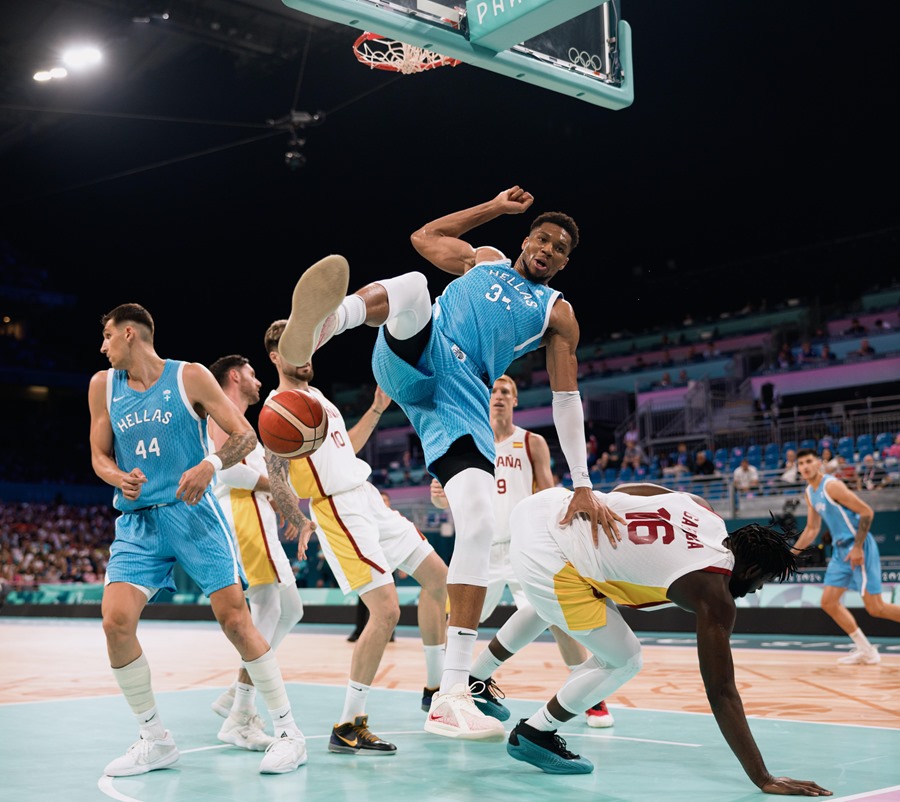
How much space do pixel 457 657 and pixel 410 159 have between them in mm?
14345

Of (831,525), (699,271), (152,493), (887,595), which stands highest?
(699,271)

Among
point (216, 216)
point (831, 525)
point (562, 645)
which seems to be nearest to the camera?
point (562, 645)

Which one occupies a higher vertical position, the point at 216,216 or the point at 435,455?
the point at 216,216

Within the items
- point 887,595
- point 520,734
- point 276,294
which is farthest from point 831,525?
point 276,294

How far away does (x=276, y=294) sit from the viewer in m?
25.2

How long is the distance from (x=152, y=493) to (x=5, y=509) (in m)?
30.7

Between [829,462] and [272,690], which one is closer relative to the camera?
[272,690]

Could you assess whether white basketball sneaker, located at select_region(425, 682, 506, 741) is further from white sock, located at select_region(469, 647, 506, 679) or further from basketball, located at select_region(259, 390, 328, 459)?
white sock, located at select_region(469, 647, 506, 679)

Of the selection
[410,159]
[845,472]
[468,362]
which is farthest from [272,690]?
[845,472]

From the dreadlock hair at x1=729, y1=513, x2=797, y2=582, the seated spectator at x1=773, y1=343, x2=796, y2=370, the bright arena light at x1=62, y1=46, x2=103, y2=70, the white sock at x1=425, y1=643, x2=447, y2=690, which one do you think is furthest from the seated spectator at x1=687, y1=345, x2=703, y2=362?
the dreadlock hair at x1=729, y1=513, x2=797, y2=582

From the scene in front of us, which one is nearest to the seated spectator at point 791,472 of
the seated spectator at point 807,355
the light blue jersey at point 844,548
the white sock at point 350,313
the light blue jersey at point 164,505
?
the light blue jersey at point 844,548

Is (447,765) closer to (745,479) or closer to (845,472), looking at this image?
(745,479)

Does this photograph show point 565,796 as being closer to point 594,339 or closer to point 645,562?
point 645,562

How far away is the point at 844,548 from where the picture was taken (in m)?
10.5
